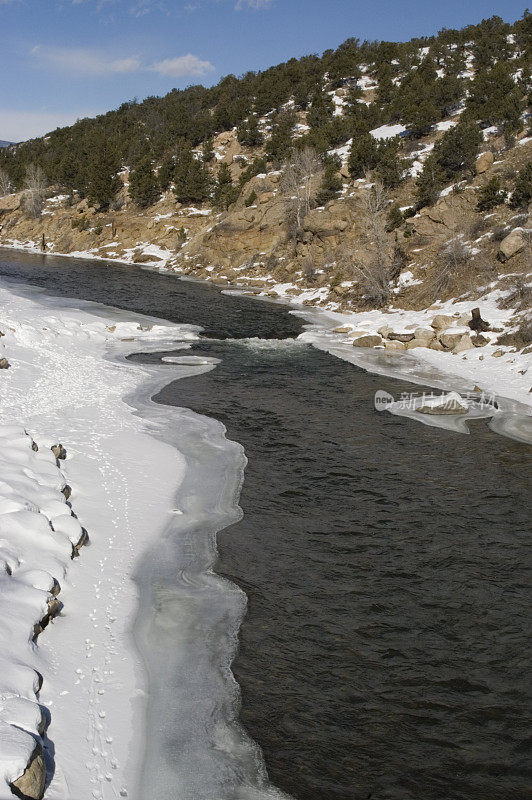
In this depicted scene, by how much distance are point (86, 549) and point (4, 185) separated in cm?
9037

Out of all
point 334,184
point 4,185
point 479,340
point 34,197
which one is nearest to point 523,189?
point 479,340

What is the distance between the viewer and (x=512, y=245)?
2922cm

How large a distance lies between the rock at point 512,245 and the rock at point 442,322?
6.47 meters

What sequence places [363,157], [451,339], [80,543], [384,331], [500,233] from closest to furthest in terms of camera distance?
[80,543], [451,339], [384,331], [500,233], [363,157]

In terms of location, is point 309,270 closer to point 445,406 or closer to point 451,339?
point 451,339

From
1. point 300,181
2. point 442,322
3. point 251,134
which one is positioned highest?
point 251,134

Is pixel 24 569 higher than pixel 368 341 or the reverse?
the reverse

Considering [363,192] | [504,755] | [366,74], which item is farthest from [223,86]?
[504,755]

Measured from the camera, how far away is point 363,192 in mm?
42906

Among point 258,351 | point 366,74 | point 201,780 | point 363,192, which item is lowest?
point 201,780

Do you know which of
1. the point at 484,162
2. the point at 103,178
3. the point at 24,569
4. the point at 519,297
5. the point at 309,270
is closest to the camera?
the point at 24,569

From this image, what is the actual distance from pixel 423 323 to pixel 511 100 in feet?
82.2

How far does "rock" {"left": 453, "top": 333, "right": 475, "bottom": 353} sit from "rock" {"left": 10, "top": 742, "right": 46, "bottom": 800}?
21.5m

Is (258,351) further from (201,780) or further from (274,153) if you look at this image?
(274,153)
